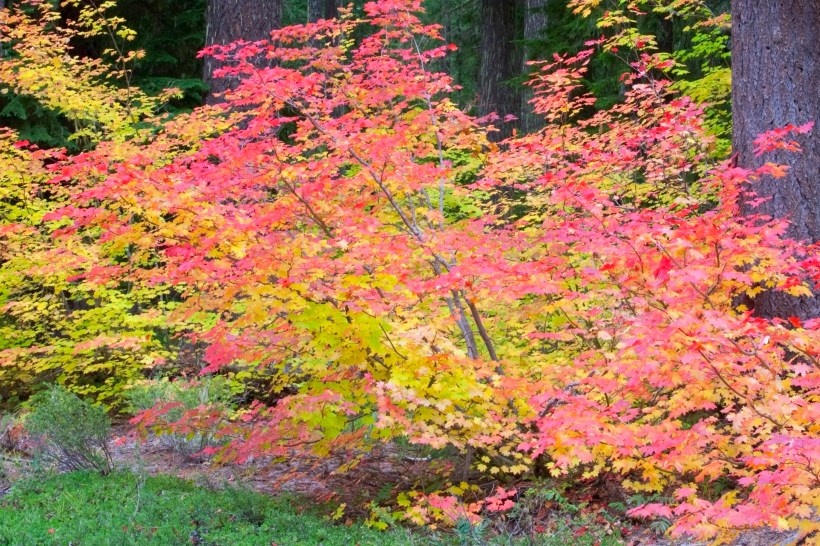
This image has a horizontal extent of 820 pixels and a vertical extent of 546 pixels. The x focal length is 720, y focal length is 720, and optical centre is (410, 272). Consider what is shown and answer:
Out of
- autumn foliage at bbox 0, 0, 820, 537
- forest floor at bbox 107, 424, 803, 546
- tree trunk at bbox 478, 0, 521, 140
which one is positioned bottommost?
forest floor at bbox 107, 424, 803, 546

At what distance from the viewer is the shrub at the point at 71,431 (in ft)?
21.1

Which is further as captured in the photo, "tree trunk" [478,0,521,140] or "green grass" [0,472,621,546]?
"tree trunk" [478,0,521,140]

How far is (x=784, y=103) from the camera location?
543 cm

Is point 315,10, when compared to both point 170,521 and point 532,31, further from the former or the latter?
point 170,521

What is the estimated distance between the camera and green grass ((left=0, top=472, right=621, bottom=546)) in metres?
4.60

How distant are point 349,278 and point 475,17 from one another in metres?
15.6

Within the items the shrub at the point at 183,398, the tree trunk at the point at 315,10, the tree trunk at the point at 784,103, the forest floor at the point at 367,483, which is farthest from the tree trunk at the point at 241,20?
the tree trunk at the point at 315,10

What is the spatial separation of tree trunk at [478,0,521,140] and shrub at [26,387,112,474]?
387 inches

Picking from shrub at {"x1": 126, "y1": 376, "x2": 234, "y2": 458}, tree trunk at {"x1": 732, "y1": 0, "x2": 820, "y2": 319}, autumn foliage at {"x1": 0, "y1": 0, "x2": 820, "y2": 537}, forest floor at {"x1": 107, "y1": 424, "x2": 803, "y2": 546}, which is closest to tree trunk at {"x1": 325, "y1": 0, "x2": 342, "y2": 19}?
autumn foliage at {"x1": 0, "y1": 0, "x2": 820, "y2": 537}

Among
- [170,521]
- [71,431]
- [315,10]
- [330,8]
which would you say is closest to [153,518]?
[170,521]

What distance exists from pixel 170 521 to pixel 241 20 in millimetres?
7096

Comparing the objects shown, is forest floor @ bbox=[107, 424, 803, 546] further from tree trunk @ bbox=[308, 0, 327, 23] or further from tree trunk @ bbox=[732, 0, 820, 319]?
tree trunk @ bbox=[308, 0, 327, 23]

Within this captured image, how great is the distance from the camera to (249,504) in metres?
5.32

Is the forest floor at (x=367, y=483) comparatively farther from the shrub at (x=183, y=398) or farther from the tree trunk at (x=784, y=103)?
the tree trunk at (x=784, y=103)
